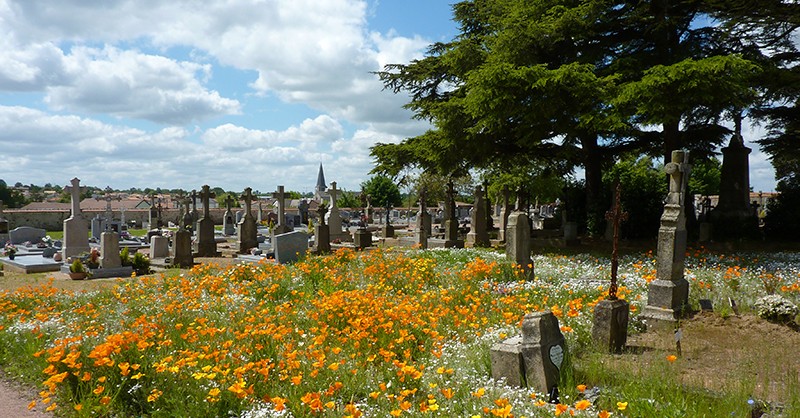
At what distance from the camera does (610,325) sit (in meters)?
5.70

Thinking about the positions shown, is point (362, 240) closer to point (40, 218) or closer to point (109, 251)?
point (109, 251)

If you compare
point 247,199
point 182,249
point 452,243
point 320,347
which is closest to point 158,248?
point 182,249

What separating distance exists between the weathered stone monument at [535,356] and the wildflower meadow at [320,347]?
0.15 m

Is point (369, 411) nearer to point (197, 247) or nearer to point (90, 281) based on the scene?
point (90, 281)

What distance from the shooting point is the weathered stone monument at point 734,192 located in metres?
17.7

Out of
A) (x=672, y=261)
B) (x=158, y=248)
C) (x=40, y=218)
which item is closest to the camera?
(x=672, y=261)

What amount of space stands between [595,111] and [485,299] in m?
9.60

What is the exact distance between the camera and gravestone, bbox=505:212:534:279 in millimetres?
9898

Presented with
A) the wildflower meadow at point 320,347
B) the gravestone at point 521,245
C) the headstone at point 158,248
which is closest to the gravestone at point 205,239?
the headstone at point 158,248

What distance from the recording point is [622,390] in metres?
4.09

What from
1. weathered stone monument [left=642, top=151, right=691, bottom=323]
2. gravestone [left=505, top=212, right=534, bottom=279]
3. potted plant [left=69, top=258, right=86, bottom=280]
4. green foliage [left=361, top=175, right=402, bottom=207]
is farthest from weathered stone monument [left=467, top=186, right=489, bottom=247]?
green foliage [left=361, top=175, right=402, bottom=207]

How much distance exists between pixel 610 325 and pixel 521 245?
4.27 metres

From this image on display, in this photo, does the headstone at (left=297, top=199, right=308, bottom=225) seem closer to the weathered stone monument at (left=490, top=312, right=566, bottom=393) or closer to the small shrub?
the small shrub

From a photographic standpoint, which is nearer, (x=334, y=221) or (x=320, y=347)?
(x=320, y=347)
